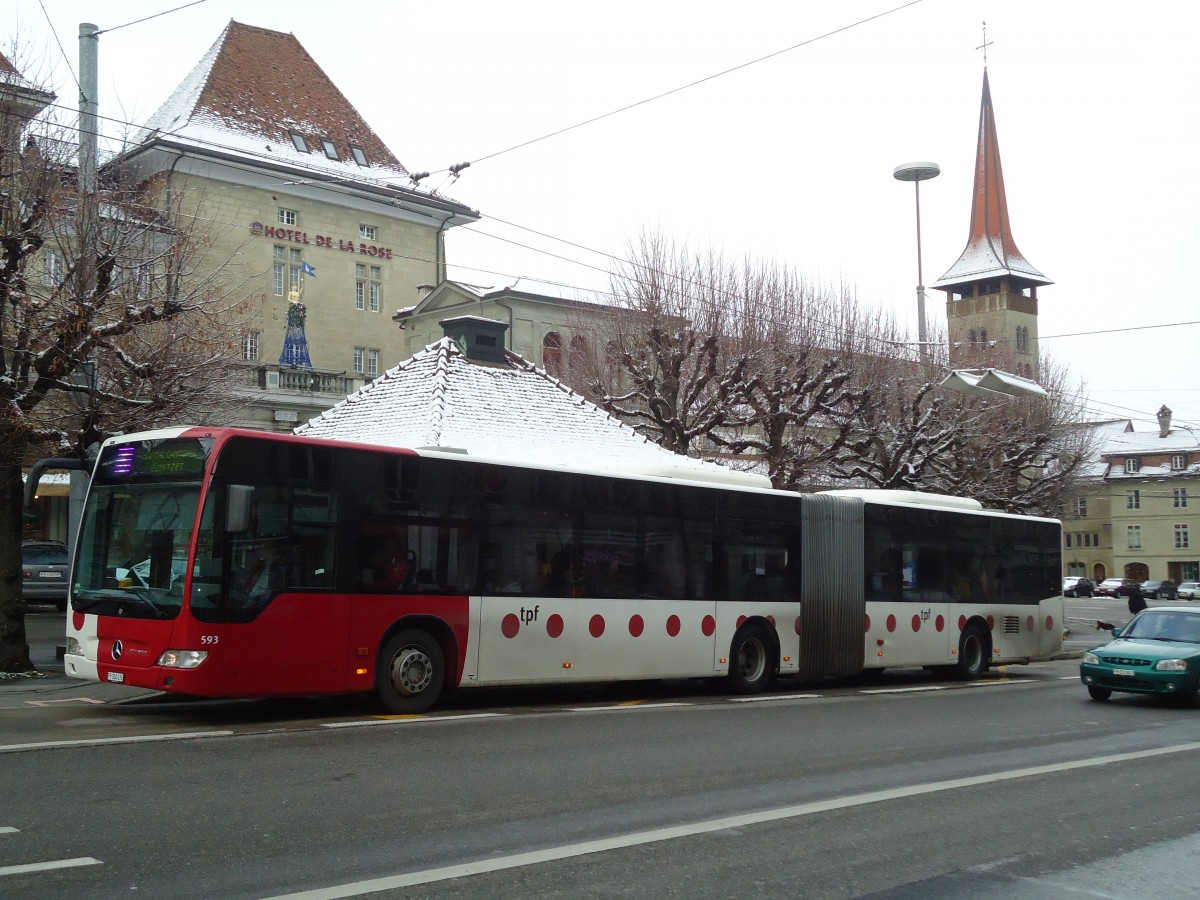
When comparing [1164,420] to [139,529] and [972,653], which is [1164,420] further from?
[139,529]

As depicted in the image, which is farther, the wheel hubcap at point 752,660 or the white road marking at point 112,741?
the wheel hubcap at point 752,660

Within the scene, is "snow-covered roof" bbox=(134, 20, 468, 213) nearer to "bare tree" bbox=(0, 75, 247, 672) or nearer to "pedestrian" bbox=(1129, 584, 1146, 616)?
"pedestrian" bbox=(1129, 584, 1146, 616)

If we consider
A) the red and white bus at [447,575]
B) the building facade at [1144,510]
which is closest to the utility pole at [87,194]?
the red and white bus at [447,575]

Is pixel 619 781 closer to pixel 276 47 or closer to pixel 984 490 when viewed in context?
pixel 984 490

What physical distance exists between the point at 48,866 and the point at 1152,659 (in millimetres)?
14982

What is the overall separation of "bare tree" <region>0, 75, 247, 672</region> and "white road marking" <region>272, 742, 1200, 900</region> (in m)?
11.0

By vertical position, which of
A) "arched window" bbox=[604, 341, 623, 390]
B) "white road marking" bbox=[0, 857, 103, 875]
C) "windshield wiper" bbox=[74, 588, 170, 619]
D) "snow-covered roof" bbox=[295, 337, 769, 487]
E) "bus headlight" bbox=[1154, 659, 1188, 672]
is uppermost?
"arched window" bbox=[604, 341, 623, 390]

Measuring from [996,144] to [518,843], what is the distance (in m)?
95.8

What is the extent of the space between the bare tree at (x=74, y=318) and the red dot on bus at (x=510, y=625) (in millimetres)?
6101

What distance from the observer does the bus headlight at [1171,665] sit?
54.9 feet

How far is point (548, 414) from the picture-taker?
25.4 meters

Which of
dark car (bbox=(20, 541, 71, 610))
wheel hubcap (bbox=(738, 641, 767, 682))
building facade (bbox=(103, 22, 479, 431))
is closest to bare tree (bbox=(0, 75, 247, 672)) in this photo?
wheel hubcap (bbox=(738, 641, 767, 682))

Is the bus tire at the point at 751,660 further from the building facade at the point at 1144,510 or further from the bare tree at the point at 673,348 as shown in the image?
the building facade at the point at 1144,510

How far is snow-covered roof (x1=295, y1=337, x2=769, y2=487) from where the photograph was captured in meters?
22.6
